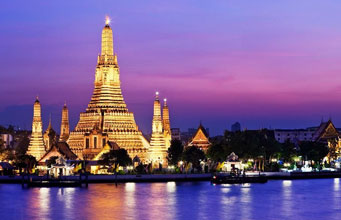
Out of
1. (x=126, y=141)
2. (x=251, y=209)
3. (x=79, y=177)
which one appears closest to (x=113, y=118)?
(x=126, y=141)

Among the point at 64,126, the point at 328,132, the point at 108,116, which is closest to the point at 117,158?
the point at 108,116

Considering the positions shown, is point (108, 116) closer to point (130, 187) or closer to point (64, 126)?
point (64, 126)

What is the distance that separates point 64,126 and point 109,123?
10.9 meters

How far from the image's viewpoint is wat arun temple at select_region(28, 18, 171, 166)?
298 feet

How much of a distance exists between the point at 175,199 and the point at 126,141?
2710 cm

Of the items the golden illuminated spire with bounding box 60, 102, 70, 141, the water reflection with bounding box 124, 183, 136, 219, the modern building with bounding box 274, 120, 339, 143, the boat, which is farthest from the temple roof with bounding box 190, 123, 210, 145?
the water reflection with bounding box 124, 183, 136, 219

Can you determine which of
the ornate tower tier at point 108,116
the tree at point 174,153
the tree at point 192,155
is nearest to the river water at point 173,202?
the tree at point 192,155

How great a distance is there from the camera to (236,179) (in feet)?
272

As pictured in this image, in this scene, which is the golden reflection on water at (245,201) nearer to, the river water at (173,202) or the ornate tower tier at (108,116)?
the river water at (173,202)

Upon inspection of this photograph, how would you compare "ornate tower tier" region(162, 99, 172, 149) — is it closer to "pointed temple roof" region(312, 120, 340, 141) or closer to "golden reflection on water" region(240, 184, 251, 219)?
"golden reflection on water" region(240, 184, 251, 219)

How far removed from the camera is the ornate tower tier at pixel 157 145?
91.1 meters

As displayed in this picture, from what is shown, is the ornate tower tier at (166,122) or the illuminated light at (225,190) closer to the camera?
the illuminated light at (225,190)

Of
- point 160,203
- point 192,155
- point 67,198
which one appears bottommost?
point 160,203

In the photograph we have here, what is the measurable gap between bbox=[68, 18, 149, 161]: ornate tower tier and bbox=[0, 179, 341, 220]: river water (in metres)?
10.6
